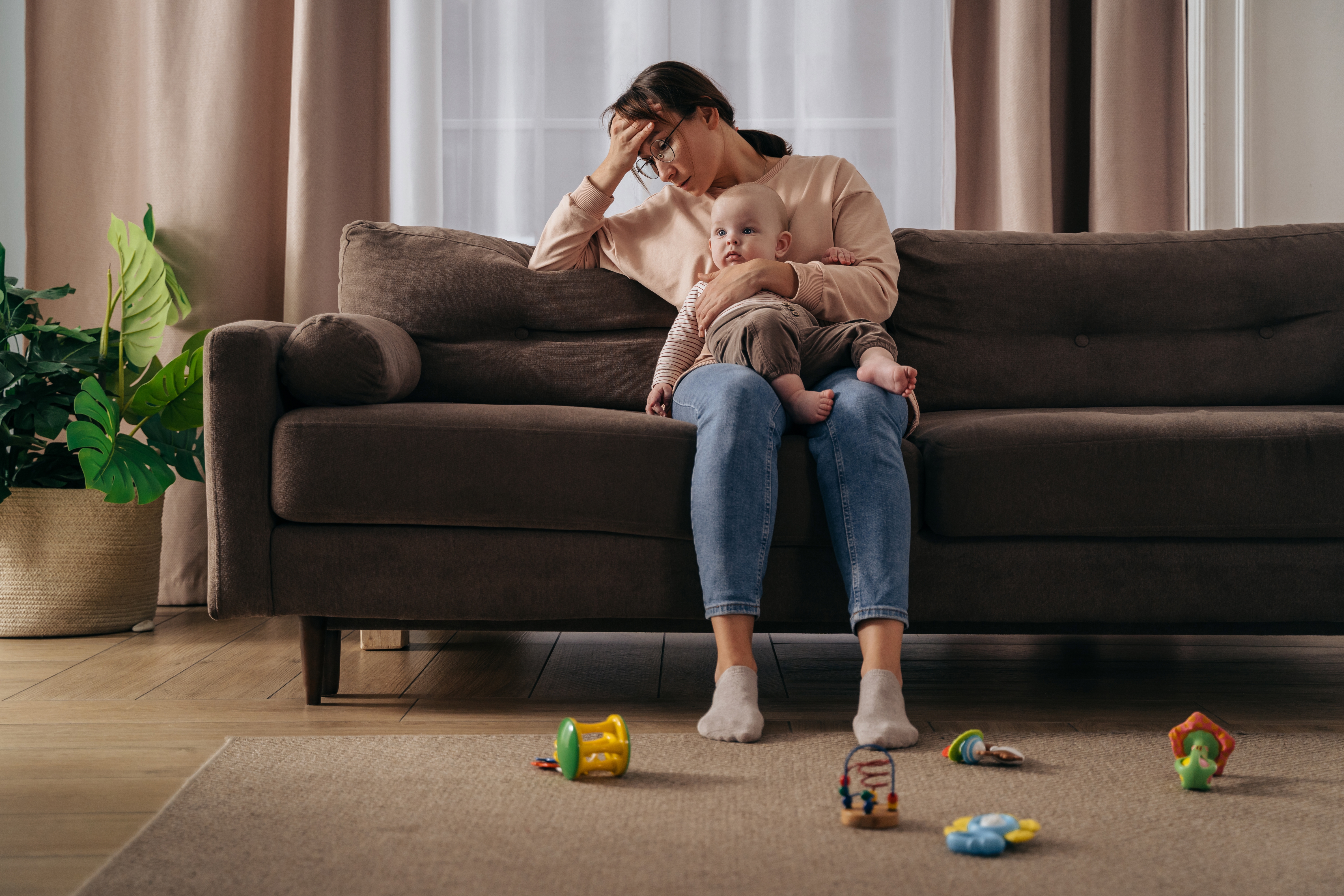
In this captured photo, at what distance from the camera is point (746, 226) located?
5.35ft

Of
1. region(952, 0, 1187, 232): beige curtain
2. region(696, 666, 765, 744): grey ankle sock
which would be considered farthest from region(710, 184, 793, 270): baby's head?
region(952, 0, 1187, 232): beige curtain

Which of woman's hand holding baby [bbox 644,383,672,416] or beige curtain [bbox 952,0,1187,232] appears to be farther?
beige curtain [bbox 952,0,1187,232]

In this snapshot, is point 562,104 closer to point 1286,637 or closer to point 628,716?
point 628,716

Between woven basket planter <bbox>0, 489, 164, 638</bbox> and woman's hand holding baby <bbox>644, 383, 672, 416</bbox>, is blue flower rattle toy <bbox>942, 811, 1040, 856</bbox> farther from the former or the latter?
woven basket planter <bbox>0, 489, 164, 638</bbox>

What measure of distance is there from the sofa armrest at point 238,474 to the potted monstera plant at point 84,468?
615 mm

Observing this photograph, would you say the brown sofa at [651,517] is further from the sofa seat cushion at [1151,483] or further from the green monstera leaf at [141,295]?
the green monstera leaf at [141,295]

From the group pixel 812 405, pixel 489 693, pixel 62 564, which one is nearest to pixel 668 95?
pixel 812 405

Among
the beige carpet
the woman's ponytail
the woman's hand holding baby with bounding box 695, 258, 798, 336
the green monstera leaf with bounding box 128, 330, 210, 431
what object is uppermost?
the woman's ponytail

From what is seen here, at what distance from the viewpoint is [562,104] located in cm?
256

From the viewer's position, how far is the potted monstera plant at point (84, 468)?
1.92m

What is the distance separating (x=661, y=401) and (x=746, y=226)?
0.34 meters

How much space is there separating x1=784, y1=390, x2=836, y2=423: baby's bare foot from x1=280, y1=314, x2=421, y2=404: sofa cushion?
2.06ft

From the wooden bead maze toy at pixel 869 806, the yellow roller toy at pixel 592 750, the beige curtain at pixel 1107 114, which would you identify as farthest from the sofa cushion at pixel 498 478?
the beige curtain at pixel 1107 114

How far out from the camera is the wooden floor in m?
1.11
